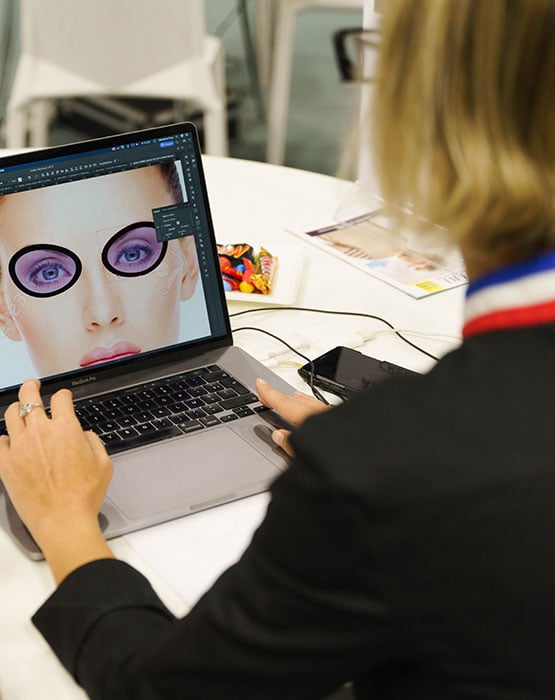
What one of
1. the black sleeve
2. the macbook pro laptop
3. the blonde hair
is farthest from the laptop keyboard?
the blonde hair

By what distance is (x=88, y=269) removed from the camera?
1.10 metres

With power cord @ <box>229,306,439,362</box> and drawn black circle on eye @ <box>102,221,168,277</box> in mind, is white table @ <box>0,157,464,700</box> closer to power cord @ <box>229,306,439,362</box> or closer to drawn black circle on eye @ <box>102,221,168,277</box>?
power cord @ <box>229,306,439,362</box>

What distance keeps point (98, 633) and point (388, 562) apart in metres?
0.32

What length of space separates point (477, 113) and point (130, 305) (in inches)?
25.0

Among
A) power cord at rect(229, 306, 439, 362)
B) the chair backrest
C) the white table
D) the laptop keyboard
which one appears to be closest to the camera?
the white table

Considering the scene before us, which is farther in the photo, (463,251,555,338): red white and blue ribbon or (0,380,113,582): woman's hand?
(0,380,113,582): woman's hand

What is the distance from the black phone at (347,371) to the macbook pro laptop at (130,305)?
60mm

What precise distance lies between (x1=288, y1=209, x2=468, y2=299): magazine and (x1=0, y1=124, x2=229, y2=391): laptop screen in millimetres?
384

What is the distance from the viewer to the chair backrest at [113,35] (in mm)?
2555

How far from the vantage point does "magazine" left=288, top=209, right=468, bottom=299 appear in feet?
4.80

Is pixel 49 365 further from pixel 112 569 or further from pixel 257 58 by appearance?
pixel 257 58

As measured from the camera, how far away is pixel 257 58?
424cm

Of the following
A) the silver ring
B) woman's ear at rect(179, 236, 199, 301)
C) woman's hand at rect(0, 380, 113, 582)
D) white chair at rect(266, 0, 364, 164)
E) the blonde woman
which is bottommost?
white chair at rect(266, 0, 364, 164)

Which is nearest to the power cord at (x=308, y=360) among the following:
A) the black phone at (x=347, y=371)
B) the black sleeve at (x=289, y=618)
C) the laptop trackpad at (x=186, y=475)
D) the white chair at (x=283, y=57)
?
the black phone at (x=347, y=371)
